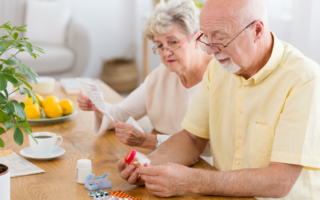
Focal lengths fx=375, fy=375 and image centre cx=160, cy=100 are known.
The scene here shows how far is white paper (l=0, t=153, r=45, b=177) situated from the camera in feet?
3.85

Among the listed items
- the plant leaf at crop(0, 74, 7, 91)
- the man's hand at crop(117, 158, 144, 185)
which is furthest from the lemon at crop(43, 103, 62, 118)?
the plant leaf at crop(0, 74, 7, 91)

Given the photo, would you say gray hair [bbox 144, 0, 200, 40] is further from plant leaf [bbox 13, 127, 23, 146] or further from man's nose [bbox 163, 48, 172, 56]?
plant leaf [bbox 13, 127, 23, 146]

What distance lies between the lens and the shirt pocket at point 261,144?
3.73ft

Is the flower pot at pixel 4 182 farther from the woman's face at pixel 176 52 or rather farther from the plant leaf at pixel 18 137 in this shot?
the woman's face at pixel 176 52

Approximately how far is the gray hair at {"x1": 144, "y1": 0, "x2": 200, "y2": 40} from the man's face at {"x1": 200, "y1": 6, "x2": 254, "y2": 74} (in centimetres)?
61

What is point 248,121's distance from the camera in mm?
1226

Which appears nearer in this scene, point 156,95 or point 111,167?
point 111,167

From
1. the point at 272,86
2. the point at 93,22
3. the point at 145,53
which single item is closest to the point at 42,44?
the point at 93,22

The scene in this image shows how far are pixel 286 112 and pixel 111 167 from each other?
588mm

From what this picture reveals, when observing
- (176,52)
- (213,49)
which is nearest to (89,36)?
(176,52)

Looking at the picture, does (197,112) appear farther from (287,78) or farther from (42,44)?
(42,44)

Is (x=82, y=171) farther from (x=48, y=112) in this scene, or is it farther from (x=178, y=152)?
(x=48, y=112)

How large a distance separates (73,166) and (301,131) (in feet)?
2.39

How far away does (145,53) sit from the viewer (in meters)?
4.96
